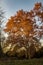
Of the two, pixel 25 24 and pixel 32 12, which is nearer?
pixel 25 24

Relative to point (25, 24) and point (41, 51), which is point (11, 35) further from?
point (41, 51)

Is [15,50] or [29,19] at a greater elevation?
[29,19]

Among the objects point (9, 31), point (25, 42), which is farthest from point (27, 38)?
point (9, 31)

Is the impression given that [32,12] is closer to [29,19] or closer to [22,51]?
[29,19]

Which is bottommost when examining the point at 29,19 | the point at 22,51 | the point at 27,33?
the point at 22,51

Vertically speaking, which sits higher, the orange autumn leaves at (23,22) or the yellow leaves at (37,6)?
the yellow leaves at (37,6)

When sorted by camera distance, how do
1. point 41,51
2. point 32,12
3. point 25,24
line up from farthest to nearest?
point 41,51 < point 32,12 < point 25,24

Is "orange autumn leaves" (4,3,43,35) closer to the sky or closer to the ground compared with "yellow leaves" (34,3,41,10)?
closer to the ground

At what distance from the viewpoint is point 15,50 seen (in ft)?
122

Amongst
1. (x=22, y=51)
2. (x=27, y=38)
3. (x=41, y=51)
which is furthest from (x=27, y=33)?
(x=41, y=51)

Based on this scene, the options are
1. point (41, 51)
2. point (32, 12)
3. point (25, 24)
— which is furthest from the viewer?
point (41, 51)

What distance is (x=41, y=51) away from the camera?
42469 mm

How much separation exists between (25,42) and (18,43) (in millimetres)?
1272

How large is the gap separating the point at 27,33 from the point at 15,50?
3795 mm
